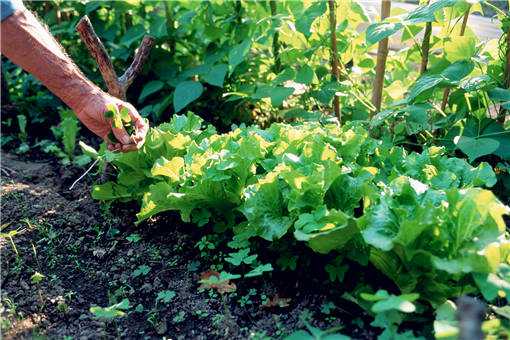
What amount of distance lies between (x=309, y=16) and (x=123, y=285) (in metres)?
1.83

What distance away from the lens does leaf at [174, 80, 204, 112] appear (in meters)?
3.97

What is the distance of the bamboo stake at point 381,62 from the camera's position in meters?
3.57

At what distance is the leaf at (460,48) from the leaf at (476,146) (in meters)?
0.46

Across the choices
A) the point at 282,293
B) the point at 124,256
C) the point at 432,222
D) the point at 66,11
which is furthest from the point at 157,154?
the point at 66,11

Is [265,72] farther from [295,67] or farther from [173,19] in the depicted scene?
[173,19]

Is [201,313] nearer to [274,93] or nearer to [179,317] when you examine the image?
[179,317]

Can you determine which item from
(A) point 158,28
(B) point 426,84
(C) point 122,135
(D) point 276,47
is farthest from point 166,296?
(A) point 158,28

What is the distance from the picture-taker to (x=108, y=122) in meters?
2.81

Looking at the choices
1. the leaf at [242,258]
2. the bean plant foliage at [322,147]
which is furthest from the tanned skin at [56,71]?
the leaf at [242,258]

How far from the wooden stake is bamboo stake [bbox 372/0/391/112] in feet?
4.25

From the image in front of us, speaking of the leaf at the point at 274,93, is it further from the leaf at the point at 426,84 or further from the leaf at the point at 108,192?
the leaf at the point at 108,192

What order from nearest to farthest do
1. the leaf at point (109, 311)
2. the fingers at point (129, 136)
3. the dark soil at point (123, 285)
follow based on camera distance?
the leaf at point (109, 311) < the dark soil at point (123, 285) < the fingers at point (129, 136)

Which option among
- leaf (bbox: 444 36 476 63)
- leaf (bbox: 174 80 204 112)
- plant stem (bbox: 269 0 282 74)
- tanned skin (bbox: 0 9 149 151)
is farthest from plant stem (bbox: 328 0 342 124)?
tanned skin (bbox: 0 9 149 151)

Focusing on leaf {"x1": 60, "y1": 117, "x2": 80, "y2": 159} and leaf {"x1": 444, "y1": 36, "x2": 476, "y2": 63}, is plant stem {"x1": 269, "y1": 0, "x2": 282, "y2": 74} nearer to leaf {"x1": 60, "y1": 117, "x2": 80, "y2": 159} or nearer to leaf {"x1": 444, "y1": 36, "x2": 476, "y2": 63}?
leaf {"x1": 444, "y1": 36, "x2": 476, "y2": 63}
